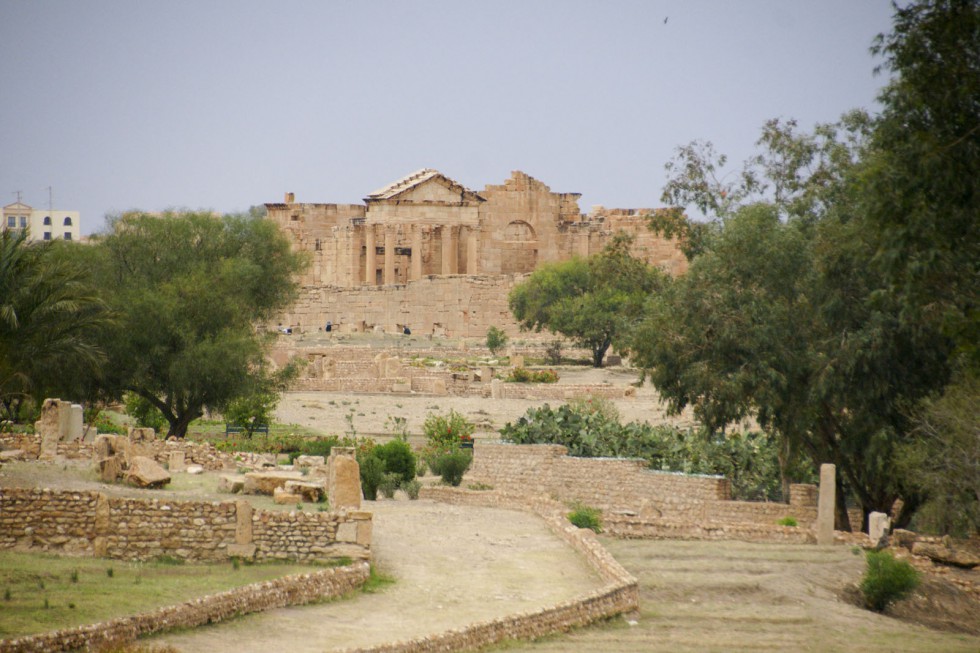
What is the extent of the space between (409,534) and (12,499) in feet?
19.0

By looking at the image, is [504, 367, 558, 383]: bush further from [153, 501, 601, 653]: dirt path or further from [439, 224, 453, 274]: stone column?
[439, 224, 453, 274]: stone column

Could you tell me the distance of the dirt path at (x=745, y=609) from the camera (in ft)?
49.4

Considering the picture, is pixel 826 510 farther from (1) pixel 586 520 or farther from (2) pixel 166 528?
(2) pixel 166 528

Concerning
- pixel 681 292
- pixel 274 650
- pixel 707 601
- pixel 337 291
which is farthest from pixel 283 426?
pixel 337 291

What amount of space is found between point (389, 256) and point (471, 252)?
429 centimetres

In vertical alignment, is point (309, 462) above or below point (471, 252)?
below

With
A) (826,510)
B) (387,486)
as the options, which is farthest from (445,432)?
(826,510)

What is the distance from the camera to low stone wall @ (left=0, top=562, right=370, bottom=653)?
11000 mm

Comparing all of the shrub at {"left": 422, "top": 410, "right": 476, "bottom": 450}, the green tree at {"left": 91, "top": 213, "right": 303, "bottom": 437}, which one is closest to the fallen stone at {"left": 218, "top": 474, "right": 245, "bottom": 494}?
the green tree at {"left": 91, "top": 213, "right": 303, "bottom": 437}

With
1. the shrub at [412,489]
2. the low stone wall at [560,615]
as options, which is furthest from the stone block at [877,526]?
the shrub at [412,489]

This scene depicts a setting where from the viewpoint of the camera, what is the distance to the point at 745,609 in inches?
663

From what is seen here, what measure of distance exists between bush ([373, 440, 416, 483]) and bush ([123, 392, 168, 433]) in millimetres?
8575

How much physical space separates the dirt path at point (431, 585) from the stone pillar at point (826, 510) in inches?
154

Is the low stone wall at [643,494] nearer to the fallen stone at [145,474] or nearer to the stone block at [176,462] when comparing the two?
the stone block at [176,462]
